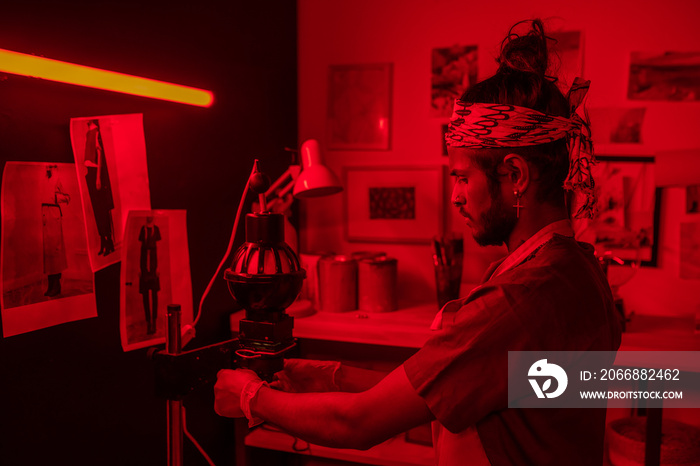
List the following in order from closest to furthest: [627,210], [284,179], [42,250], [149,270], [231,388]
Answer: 1. [231,388]
2. [42,250]
3. [149,270]
4. [284,179]
5. [627,210]

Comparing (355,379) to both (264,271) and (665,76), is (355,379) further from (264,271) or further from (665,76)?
(665,76)

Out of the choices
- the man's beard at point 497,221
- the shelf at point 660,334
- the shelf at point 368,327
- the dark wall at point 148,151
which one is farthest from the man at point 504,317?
the shelf at point 660,334

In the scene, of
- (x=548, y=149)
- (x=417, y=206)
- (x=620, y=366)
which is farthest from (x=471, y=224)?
(x=417, y=206)

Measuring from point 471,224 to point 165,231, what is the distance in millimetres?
913

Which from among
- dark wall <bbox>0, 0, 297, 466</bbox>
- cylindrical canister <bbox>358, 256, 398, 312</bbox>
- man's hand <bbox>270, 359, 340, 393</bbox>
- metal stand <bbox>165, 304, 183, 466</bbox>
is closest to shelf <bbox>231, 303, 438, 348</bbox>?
cylindrical canister <bbox>358, 256, 398, 312</bbox>

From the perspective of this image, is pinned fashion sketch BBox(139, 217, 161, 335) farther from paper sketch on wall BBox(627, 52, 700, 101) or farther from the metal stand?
paper sketch on wall BBox(627, 52, 700, 101)

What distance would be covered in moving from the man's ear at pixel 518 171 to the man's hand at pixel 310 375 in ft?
1.82

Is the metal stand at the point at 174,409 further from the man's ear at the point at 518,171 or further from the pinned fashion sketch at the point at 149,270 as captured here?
the man's ear at the point at 518,171

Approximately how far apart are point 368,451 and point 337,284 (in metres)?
0.56

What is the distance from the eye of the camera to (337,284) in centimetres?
195

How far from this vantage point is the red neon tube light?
985mm

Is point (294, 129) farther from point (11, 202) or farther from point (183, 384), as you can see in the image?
point (183, 384)

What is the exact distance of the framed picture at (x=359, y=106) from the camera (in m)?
2.24

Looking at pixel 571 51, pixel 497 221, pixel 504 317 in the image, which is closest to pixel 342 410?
Answer: pixel 504 317
